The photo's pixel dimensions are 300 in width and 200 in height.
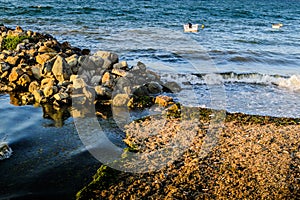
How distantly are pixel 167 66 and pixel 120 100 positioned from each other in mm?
6046

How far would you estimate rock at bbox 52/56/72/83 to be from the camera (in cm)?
1052

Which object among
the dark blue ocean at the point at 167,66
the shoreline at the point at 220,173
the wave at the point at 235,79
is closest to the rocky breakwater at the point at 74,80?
the dark blue ocean at the point at 167,66

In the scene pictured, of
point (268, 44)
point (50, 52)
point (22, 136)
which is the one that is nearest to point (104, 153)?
point (22, 136)

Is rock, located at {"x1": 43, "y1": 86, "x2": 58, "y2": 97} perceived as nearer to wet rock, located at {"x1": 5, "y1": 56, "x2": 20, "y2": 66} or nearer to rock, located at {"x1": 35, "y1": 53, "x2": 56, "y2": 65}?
rock, located at {"x1": 35, "y1": 53, "x2": 56, "y2": 65}

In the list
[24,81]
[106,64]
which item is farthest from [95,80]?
[24,81]

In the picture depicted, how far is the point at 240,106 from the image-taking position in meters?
10.3

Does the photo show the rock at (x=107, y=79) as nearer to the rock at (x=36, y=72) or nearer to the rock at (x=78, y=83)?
the rock at (x=78, y=83)

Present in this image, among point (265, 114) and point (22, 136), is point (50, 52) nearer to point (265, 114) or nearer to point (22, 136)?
point (22, 136)

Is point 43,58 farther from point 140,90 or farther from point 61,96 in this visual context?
point 140,90

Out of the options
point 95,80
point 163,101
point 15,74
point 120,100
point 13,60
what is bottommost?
point 163,101

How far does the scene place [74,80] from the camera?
991cm

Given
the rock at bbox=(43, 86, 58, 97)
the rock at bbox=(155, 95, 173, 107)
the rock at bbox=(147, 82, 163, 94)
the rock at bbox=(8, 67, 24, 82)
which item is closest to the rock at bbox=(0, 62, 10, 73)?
the rock at bbox=(8, 67, 24, 82)

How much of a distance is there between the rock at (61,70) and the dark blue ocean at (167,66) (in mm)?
1615

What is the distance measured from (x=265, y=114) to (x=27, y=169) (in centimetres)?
658
